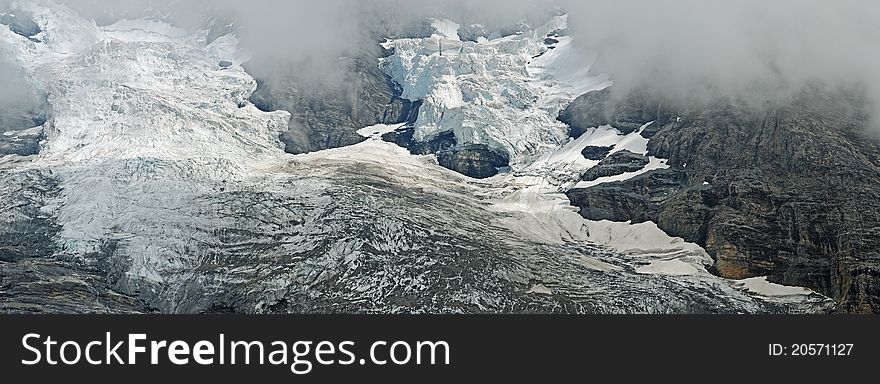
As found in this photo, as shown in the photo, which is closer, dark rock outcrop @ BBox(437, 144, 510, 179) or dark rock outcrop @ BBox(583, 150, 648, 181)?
dark rock outcrop @ BBox(583, 150, 648, 181)

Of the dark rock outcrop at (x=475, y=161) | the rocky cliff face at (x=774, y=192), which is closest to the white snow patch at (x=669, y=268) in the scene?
the rocky cliff face at (x=774, y=192)

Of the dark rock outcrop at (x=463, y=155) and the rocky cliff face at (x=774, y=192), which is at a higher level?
the dark rock outcrop at (x=463, y=155)

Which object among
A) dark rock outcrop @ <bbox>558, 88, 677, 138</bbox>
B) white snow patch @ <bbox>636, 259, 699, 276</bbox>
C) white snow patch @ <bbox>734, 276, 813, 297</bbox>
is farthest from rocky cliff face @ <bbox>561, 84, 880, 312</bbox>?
dark rock outcrop @ <bbox>558, 88, 677, 138</bbox>

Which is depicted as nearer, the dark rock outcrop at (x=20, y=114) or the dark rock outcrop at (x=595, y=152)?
the dark rock outcrop at (x=20, y=114)

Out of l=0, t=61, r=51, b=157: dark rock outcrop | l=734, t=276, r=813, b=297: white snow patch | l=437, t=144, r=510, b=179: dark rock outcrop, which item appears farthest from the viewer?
l=437, t=144, r=510, b=179: dark rock outcrop

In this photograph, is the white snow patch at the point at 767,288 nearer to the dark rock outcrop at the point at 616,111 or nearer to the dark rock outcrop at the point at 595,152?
the dark rock outcrop at the point at 595,152

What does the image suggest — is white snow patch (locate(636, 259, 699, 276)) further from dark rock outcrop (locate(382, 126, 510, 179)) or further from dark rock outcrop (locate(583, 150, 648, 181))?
dark rock outcrop (locate(382, 126, 510, 179))

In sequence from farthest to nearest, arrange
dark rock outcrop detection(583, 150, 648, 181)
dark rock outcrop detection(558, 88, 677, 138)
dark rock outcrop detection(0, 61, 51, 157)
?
dark rock outcrop detection(558, 88, 677, 138), dark rock outcrop detection(0, 61, 51, 157), dark rock outcrop detection(583, 150, 648, 181)

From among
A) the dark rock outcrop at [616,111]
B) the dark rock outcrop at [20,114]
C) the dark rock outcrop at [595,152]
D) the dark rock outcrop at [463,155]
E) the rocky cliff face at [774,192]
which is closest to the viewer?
the rocky cliff face at [774,192]
